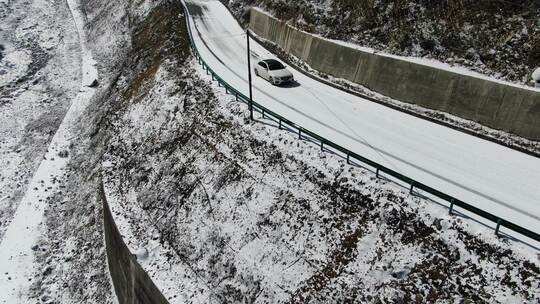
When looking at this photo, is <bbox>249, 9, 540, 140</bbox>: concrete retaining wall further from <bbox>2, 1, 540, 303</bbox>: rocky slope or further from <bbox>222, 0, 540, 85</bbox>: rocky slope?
<bbox>2, 1, 540, 303</bbox>: rocky slope

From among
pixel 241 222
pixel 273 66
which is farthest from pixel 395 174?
pixel 273 66

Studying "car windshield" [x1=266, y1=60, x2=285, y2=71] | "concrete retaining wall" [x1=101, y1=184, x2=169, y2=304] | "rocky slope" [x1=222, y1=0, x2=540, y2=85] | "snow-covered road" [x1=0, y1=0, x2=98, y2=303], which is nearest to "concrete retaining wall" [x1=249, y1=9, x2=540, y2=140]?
"rocky slope" [x1=222, y1=0, x2=540, y2=85]

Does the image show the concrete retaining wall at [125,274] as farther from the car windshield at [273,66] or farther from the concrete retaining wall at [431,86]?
the concrete retaining wall at [431,86]

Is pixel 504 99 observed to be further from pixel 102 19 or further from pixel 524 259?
pixel 102 19

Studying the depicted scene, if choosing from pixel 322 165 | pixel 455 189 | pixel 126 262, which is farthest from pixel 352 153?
pixel 126 262

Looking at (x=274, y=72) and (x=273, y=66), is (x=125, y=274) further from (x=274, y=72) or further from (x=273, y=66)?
(x=273, y=66)
